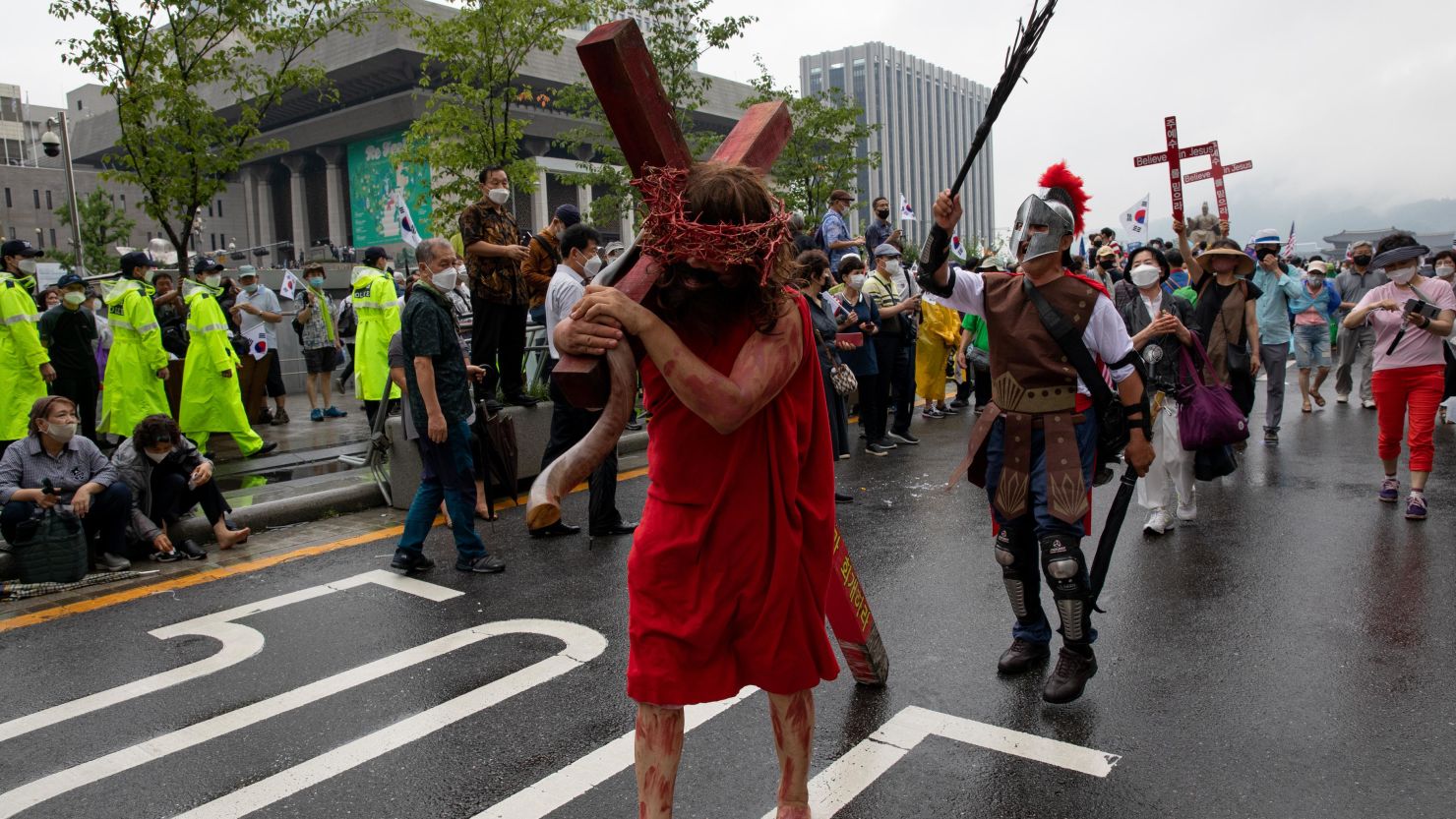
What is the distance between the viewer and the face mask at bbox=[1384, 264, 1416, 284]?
22.8ft

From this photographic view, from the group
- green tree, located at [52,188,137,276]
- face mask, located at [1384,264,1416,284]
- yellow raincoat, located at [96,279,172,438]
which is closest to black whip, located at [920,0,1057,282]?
face mask, located at [1384,264,1416,284]

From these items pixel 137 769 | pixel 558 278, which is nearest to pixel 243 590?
pixel 137 769

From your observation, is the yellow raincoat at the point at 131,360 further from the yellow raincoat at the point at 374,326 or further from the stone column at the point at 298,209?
the stone column at the point at 298,209

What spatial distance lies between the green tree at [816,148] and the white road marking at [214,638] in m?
17.1

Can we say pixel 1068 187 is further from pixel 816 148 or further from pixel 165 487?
pixel 816 148

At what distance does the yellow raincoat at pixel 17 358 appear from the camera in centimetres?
859

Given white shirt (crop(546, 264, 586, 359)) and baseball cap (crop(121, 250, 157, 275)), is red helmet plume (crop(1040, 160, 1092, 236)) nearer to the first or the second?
white shirt (crop(546, 264, 586, 359))

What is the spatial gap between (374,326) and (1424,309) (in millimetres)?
8535

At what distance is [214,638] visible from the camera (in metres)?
4.99

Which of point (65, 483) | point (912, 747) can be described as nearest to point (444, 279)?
point (65, 483)

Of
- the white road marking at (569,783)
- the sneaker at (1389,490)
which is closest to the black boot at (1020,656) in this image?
the white road marking at (569,783)

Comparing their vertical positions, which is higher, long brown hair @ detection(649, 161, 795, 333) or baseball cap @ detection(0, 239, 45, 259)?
baseball cap @ detection(0, 239, 45, 259)

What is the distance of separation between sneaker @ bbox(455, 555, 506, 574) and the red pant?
19.7 feet

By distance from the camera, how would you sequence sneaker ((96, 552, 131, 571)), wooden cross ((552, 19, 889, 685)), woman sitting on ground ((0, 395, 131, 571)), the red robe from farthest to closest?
sneaker ((96, 552, 131, 571)), woman sitting on ground ((0, 395, 131, 571)), the red robe, wooden cross ((552, 19, 889, 685))
